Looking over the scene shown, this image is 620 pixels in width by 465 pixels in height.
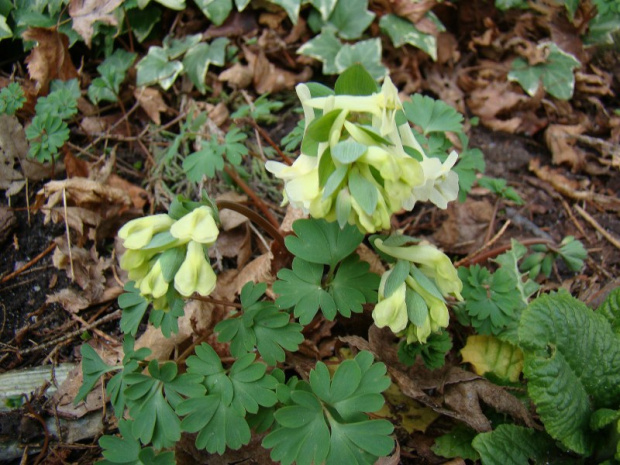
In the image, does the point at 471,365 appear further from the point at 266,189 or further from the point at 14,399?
the point at 14,399

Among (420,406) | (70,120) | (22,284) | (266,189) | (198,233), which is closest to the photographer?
(198,233)

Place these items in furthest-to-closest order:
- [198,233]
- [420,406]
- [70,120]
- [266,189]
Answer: [70,120], [266,189], [420,406], [198,233]

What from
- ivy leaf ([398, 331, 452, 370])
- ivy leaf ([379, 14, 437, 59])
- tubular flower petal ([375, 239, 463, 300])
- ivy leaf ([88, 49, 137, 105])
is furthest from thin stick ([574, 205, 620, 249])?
ivy leaf ([88, 49, 137, 105])

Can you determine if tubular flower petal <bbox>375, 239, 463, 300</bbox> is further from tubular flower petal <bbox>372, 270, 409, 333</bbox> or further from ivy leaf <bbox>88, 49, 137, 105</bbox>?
ivy leaf <bbox>88, 49, 137, 105</bbox>

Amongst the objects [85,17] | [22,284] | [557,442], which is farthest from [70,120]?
[557,442]

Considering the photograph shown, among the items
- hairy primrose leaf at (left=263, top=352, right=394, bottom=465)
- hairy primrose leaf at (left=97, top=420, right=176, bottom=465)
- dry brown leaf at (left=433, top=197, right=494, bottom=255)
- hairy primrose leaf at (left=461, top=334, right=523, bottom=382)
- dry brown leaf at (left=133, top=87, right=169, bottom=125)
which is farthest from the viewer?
dry brown leaf at (left=133, top=87, right=169, bottom=125)

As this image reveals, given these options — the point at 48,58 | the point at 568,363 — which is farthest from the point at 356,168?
the point at 48,58

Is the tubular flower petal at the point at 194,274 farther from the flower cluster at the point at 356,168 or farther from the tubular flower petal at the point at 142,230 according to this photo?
the flower cluster at the point at 356,168
